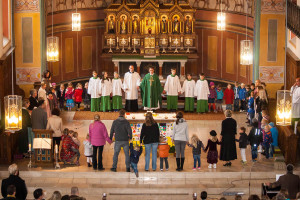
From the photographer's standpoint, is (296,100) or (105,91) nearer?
(296,100)

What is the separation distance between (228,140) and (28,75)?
872 centimetres

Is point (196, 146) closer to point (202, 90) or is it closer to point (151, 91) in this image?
point (151, 91)

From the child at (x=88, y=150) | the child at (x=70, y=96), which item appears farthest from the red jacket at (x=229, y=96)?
the child at (x=88, y=150)

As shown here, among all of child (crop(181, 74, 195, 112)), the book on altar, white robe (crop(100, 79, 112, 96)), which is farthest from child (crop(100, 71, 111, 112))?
the book on altar

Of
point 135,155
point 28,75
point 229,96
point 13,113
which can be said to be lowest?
point 135,155

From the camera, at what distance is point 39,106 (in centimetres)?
2009

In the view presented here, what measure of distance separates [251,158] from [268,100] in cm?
356

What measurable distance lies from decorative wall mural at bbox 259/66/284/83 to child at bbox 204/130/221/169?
7211mm

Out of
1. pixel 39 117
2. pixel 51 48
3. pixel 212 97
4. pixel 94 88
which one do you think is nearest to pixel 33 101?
pixel 39 117

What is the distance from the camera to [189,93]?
83.0ft

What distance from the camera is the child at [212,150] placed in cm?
1911

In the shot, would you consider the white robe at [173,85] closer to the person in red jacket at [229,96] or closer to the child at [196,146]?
the person in red jacket at [229,96]

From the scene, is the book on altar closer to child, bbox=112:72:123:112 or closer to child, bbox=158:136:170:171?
child, bbox=158:136:170:171

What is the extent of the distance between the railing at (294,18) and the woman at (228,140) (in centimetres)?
316
